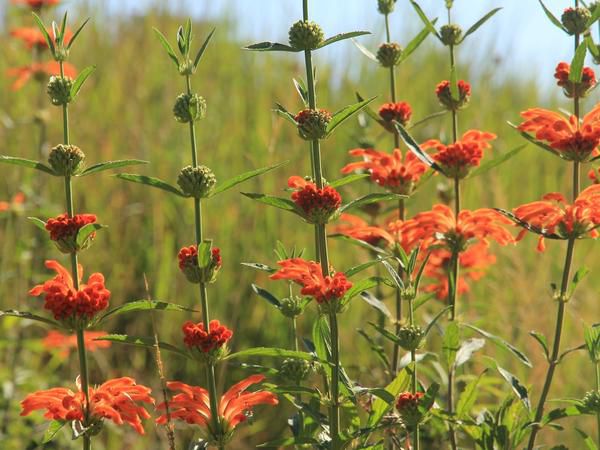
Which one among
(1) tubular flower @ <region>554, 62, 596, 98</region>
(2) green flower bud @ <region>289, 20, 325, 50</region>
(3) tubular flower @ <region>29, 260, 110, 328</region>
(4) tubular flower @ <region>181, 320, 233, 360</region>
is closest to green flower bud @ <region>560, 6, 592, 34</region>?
(1) tubular flower @ <region>554, 62, 596, 98</region>

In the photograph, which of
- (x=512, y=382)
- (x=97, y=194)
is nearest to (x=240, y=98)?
(x=97, y=194)

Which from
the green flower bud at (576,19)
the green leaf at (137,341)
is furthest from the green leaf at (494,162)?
the green leaf at (137,341)

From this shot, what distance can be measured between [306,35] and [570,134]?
1.86 feet

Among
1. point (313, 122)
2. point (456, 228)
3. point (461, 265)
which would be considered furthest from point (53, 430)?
point (461, 265)

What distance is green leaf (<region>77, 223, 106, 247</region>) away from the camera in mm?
1366

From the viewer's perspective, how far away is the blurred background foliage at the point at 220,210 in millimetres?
3234

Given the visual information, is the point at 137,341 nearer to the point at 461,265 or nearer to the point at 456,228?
the point at 456,228

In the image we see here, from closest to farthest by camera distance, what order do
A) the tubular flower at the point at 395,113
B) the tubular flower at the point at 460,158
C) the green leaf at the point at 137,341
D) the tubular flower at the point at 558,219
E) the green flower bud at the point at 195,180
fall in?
the green leaf at the point at 137,341 → the green flower bud at the point at 195,180 → the tubular flower at the point at 558,219 → the tubular flower at the point at 460,158 → the tubular flower at the point at 395,113

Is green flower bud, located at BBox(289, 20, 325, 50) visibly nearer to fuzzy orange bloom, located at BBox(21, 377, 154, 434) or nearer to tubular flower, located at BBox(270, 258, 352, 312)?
tubular flower, located at BBox(270, 258, 352, 312)

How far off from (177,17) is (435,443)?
13.9ft

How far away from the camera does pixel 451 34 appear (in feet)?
6.03

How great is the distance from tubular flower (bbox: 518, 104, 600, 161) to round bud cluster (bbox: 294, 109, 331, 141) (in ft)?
1.63

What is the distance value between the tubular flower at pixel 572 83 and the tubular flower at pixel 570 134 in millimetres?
45

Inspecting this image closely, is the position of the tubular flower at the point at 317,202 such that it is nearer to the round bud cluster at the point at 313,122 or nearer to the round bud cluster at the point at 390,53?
the round bud cluster at the point at 313,122
